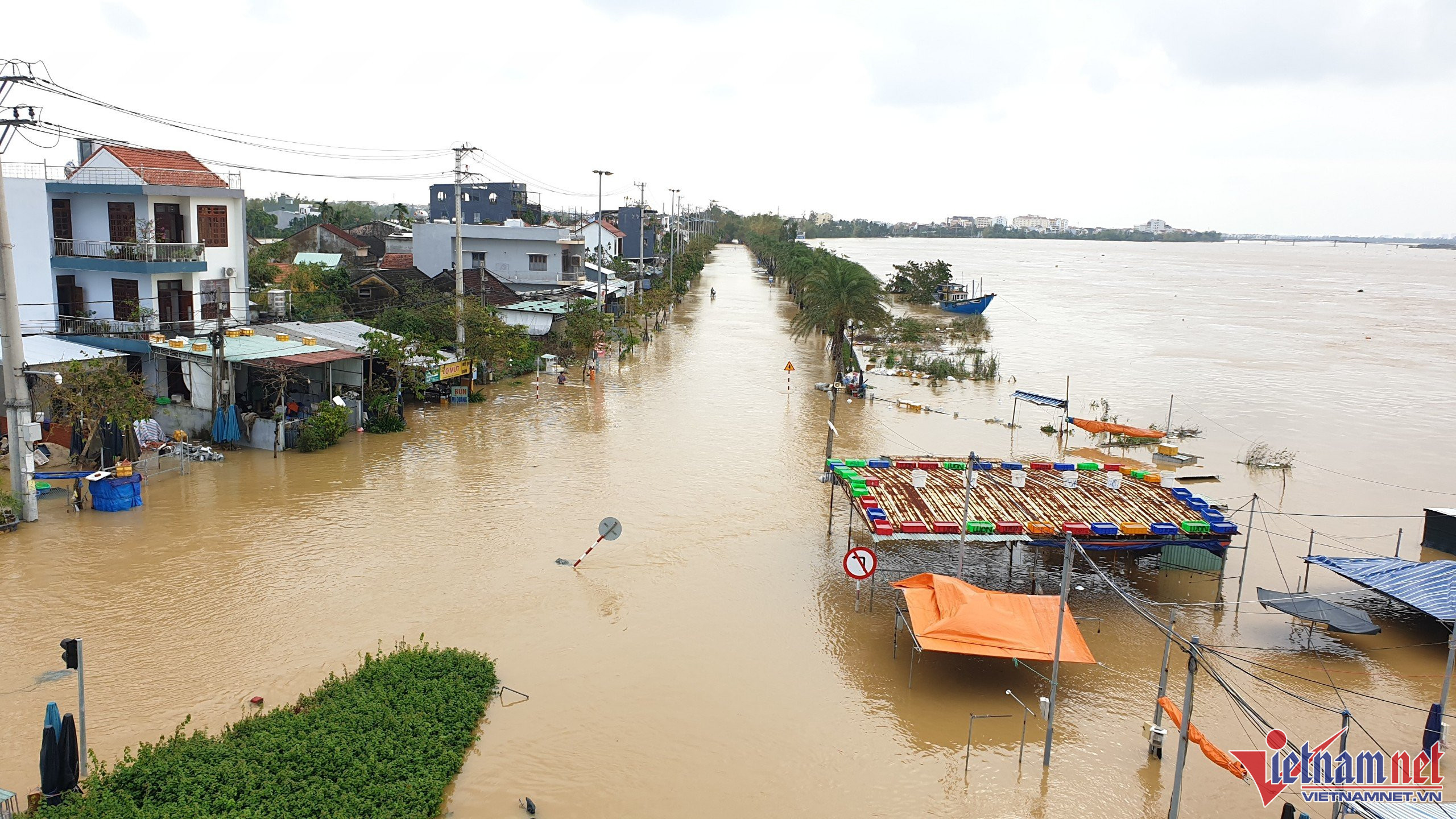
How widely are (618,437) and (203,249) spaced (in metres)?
12.9

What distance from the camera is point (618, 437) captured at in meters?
25.8

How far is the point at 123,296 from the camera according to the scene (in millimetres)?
25062

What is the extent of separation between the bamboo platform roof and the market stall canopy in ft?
3.91

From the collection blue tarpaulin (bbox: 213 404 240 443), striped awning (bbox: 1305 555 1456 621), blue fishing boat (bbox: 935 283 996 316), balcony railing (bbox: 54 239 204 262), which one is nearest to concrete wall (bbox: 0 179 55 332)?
balcony railing (bbox: 54 239 204 262)

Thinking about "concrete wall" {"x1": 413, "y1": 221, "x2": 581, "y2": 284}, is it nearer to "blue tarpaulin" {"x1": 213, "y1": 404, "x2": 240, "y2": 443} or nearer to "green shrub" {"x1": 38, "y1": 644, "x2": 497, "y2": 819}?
"blue tarpaulin" {"x1": 213, "y1": 404, "x2": 240, "y2": 443}

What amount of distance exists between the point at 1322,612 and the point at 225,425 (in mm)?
22927

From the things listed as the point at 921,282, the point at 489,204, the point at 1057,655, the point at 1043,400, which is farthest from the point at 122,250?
the point at 921,282

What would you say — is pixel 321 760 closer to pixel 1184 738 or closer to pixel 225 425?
A: pixel 1184 738

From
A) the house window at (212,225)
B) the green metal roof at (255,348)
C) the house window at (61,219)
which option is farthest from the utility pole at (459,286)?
the house window at (61,219)

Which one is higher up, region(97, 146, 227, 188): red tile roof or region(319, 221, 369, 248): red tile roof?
region(97, 146, 227, 188): red tile roof

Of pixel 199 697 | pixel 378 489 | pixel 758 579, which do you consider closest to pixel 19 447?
pixel 378 489

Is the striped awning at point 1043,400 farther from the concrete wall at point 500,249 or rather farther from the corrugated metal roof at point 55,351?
the concrete wall at point 500,249

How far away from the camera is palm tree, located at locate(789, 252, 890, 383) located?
3781 cm

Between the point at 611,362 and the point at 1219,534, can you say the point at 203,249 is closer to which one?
the point at 611,362
